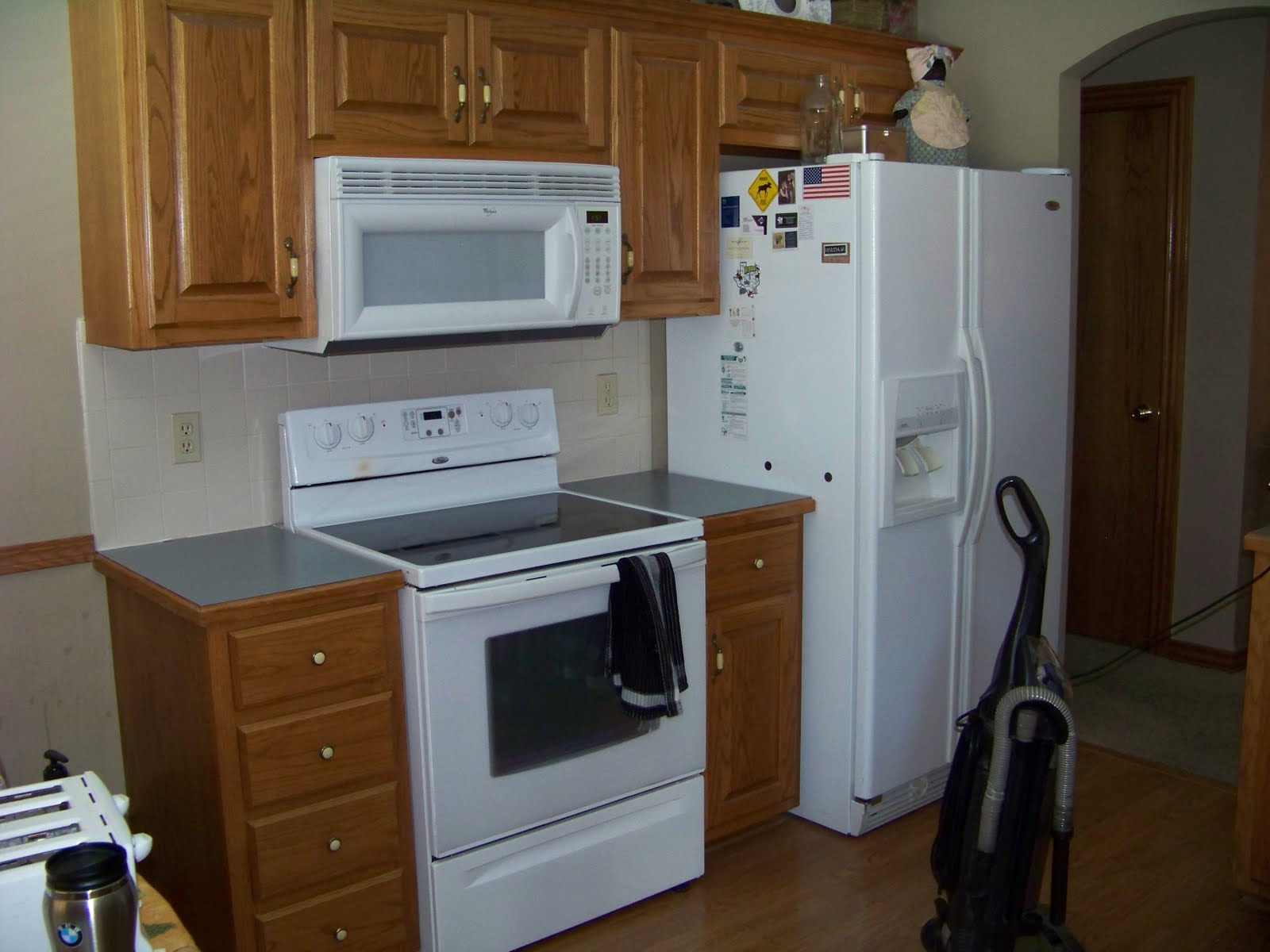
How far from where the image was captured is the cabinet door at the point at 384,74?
8.39 feet

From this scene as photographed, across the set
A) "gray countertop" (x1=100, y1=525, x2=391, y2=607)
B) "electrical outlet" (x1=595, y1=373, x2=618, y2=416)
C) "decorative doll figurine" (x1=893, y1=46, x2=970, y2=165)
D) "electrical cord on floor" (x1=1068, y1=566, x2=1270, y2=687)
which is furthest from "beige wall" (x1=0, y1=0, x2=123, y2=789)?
"electrical cord on floor" (x1=1068, y1=566, x2=1270, y2=687)

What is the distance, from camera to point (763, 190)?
320cm

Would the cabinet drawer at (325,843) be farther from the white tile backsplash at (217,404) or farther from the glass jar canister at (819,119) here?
→ the glass jar canister at (819,119)

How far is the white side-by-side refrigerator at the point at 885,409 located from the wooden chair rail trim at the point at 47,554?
158 cm

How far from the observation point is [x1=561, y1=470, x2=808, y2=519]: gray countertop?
3.11 m

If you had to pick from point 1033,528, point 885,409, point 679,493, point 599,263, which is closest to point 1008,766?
point 1033,528

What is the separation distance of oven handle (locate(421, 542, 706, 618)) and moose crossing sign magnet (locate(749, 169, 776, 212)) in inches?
37.4

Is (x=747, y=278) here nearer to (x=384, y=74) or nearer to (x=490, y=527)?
(x=490, y=527)

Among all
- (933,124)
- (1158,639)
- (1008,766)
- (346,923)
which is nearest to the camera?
(1008,766)

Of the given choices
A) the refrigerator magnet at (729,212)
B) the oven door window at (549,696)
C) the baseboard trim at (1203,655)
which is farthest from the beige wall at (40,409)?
the baseboard trim at (1203,655)

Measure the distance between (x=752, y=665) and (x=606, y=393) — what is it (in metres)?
0.86

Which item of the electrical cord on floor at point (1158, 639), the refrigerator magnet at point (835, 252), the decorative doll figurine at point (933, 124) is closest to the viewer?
the refrigerator magnet at point (835, 252)

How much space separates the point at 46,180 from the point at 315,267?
579 millimetres

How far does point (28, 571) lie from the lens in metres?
2.65
